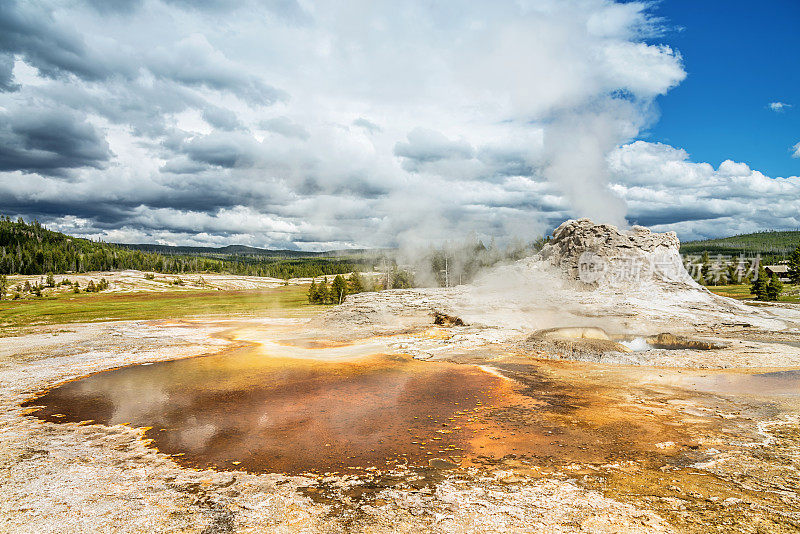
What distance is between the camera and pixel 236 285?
423 feet

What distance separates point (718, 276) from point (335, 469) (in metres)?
114

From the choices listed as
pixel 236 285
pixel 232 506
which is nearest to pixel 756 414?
pixel 232 506

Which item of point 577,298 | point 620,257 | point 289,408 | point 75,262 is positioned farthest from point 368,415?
point 75,262

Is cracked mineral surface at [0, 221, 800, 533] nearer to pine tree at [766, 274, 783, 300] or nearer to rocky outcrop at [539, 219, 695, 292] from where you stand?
rocky outcrop at [539, 219, 695, 292]

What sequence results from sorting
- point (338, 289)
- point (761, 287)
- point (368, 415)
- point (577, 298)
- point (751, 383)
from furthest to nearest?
point (338, 289) < point (761, 287) < point (577, 298) < point (751, 383) < point (368, 415)

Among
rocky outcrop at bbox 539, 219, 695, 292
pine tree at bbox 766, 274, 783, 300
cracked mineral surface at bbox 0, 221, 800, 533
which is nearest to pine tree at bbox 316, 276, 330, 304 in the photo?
cracked mineral surface at bbox 0, 221, 800, 533

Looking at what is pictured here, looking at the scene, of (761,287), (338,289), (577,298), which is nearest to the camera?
(577,298)

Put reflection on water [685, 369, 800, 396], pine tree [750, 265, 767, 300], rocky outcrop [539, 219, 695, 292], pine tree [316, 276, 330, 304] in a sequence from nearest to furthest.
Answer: reflection on water [685, 369, 800, 396] → rocky outcrop [539, 219, 695, 292] → pine tree [750, 265, 767, 300] → pine tree [316, 276, 330, 304]

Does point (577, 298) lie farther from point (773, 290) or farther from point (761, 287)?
point (761, 287)

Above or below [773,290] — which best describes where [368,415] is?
below

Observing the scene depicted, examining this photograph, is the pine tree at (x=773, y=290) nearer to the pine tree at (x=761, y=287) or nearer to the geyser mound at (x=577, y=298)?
the pine tree at (x=761, y=287)

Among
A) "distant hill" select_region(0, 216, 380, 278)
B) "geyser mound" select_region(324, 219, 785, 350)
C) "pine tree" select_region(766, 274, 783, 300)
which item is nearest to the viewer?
"geyser mound" select_region(324, 219, 785, 350)

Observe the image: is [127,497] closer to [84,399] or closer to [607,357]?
[84,399]

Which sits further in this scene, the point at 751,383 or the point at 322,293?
the point at 322,293
